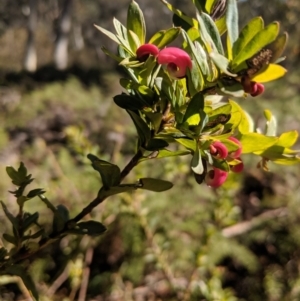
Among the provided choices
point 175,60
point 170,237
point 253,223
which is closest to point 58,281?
point 170,237

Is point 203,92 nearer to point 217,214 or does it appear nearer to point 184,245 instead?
point 217,214

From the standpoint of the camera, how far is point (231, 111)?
372 mm

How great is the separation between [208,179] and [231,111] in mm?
61

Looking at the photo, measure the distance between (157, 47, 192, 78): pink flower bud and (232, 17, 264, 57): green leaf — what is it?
4 centimetres

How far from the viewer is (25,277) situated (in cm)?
39

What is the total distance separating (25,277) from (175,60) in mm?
219

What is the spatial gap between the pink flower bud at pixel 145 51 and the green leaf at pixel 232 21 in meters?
0.06

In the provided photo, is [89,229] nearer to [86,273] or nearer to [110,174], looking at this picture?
[110,174]

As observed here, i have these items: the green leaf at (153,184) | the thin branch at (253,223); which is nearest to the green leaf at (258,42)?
the green leaf at (153,184)

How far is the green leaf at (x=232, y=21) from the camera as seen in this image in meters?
0.34

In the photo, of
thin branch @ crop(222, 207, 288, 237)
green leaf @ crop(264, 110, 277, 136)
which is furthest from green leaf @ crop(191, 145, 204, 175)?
thin branch @ crop(222, 207, 288, 237)

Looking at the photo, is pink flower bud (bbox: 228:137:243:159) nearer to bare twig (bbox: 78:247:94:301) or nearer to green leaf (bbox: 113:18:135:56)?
green leaf (bbox: 113:18:135:56)

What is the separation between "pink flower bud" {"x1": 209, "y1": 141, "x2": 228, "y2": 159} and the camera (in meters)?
0.36

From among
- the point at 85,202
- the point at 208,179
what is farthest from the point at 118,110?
the point at 208,179
